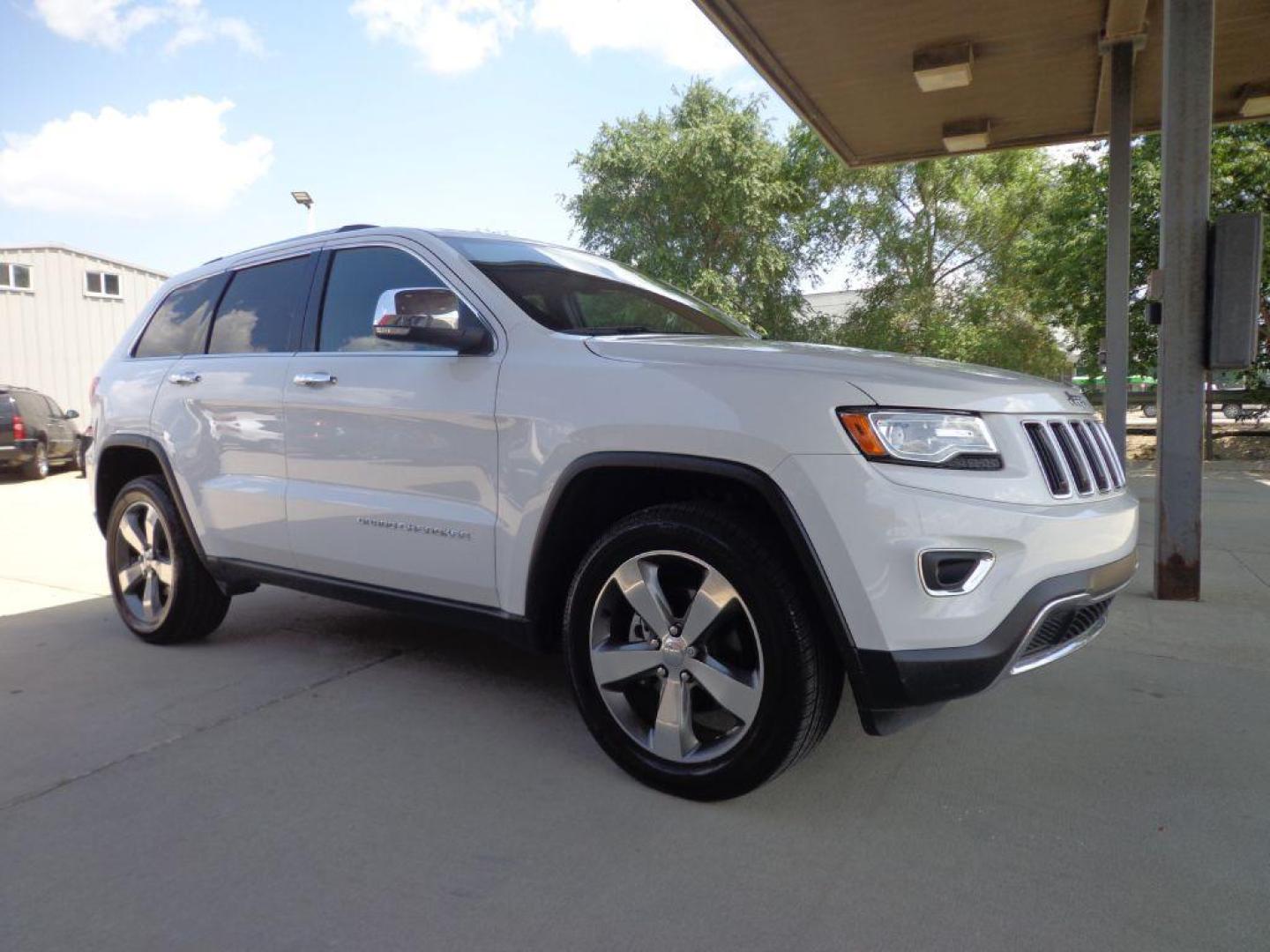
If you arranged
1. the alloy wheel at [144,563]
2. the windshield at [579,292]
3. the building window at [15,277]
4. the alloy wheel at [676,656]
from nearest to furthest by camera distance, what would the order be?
1. the alloy wheel at [676,656]
2. the windshield at [579,292]
3. the alloy wheel at [144,563]
4. the building window at [15,277]

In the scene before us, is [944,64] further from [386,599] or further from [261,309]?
[386,599]

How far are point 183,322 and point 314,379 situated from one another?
1.46 meters

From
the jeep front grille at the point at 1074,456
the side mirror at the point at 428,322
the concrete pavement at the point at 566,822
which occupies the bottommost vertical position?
the concrete pavement at the point at 566,822

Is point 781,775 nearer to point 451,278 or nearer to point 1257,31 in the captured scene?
point 451,278

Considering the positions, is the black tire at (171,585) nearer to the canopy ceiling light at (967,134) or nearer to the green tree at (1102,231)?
the canopy ceiling light at (967,134)

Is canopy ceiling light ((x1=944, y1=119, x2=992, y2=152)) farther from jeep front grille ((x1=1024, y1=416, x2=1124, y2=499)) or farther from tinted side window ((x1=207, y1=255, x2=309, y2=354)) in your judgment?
tinted side window ((x1=207, y1=255, x2=309, y2=354))

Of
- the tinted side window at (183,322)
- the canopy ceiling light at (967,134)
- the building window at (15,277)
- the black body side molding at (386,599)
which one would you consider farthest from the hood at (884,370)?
the building window at (15,277)

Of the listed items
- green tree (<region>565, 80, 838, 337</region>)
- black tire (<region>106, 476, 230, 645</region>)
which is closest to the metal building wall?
green tree (<region>565, 80, 838, 337</region>)

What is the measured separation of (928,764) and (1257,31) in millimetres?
8052

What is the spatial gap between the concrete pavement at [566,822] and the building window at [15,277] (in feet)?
81.0

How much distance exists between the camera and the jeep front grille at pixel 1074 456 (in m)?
2.65

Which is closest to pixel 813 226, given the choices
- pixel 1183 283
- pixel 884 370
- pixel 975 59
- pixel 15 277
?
pixel 975 59

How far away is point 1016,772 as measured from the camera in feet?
9.87

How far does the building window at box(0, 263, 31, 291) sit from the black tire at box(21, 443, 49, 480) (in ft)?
33.5
